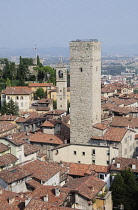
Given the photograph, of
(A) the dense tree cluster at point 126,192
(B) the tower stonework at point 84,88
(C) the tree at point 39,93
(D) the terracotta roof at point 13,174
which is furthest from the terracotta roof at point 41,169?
(C) the tree at point 39,93

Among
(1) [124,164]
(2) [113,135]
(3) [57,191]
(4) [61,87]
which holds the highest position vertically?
(4) [61,87]

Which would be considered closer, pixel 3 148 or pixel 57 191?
pixel 57 191

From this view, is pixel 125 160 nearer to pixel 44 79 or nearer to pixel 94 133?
pixel 94 133

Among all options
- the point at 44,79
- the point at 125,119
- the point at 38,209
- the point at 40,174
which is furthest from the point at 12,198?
the point at 44,79

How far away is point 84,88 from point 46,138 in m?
6.44

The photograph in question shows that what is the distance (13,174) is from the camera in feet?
75.8

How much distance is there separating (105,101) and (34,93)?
13.3 m

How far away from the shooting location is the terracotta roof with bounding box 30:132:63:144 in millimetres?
34000

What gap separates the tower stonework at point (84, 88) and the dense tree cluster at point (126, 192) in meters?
7.73

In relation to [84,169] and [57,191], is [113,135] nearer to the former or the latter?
[84,169]

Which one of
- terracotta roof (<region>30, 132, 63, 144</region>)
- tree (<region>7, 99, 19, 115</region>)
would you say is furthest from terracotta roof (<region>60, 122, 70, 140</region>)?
tree (<region>7, 99, 19, 115</region>)

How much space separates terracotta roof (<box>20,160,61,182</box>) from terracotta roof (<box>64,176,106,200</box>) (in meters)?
1.63

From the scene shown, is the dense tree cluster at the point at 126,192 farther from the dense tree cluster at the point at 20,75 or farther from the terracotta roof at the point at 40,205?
the dense tree cluster at the point at 20,75

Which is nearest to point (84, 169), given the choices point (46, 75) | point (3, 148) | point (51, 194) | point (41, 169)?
point (41, 169)
